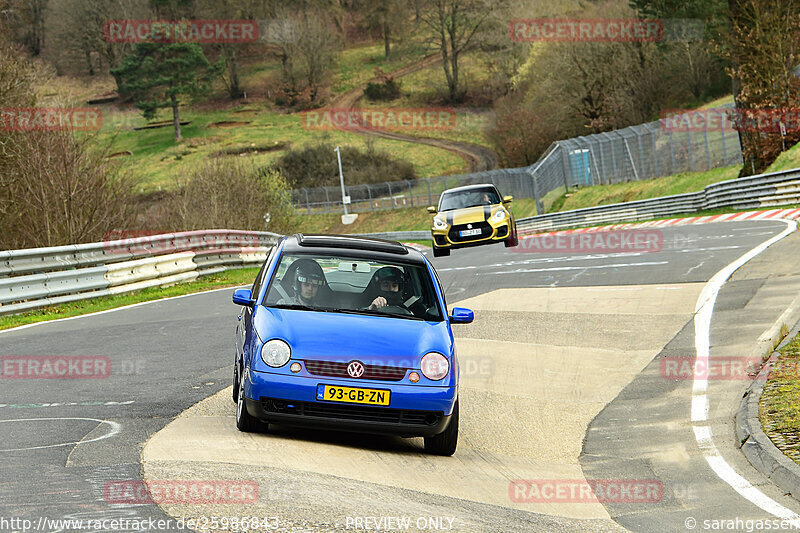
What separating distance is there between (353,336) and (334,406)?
1.89 feet

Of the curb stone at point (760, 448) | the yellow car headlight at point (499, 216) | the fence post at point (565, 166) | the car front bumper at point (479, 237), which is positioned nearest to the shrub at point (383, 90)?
the fence post at point (565, 166)

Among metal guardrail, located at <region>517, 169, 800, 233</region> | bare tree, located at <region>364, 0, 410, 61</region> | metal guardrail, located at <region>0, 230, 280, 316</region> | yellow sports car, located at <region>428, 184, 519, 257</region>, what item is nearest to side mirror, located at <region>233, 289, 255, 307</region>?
metal guardrail, located at <region>0, 230, 280, 316</region>

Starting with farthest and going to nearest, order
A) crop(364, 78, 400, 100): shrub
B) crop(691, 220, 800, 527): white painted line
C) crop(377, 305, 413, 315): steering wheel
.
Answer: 1. crop(364, 78, 400, 100): shrub
2. crop(377, 305, 413, 315): steering wheel
3. crop(691, 220, 800, 527): white painted line

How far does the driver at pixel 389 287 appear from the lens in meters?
8.30

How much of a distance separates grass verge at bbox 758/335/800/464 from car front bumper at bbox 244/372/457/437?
2608 mm

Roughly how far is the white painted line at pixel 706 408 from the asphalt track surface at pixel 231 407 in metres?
0.08

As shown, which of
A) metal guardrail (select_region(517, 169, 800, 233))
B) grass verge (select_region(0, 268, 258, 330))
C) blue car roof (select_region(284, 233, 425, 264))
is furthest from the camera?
metal guardrail (select_region(517, 169, 800, 233))

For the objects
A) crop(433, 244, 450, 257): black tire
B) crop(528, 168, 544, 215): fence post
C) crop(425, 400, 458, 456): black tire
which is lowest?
crop(528, 168, 544, 215): fence post

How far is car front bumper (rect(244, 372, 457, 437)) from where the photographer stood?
7.25 metres

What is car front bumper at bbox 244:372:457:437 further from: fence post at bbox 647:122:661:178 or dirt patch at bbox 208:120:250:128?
dirt patch at bbox 208:120:250:128

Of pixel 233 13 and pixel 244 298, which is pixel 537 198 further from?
pixel 233 13

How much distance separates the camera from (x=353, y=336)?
24.8 feet

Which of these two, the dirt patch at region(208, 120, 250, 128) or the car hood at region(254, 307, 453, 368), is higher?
the dirt patch at region(208, 120, 250, 128)

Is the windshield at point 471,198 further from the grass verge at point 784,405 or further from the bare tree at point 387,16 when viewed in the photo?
the bare tree at point 387,16
